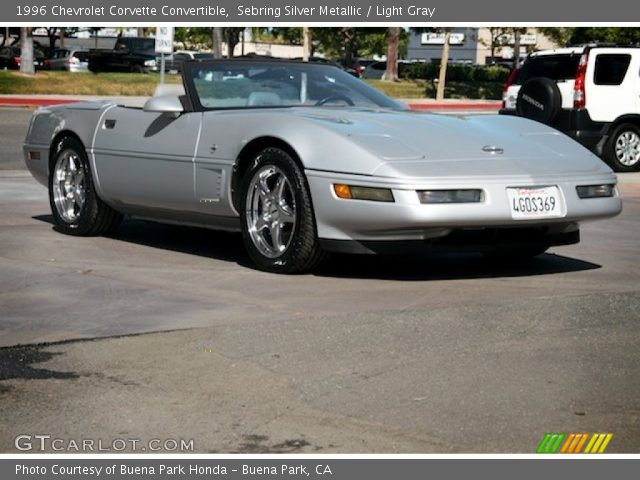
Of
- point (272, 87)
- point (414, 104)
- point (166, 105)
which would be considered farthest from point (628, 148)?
point (414, 104)

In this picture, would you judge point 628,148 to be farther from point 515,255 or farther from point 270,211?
point 270,211

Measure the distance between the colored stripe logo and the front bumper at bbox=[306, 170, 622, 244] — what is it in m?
2.88

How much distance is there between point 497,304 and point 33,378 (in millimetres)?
2543

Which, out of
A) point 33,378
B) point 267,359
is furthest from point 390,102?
point 33,378

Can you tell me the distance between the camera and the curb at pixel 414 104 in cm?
3188

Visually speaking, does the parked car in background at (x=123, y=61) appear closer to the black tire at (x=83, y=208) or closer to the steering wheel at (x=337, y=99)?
the black tire at (x=83, y=208)

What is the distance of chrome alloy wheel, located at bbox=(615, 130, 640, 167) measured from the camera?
657 inches

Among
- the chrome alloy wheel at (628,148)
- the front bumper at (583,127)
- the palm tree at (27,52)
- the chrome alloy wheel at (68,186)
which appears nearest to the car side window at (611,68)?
the front bumper at (583,127)

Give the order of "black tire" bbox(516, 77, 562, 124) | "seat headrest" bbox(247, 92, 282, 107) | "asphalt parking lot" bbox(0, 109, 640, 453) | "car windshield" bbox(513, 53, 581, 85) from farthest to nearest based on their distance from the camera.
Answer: "car windshield" bbox(513, 53, 581, 85) < "black tire" bbox(516, 77, 562, 124) < "seat headrest" bbox(247, 92, 282, 107) < "asphalt parking lot" bbox(0, 109, 640, 453)

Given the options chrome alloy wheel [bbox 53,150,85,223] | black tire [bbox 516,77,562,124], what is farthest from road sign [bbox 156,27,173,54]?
chrome alloy wheel [bbox 53,150,85,223]

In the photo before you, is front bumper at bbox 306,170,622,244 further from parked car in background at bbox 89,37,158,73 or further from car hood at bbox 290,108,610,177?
parked car in background at bbox 89,37,158,73

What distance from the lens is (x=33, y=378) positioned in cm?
516

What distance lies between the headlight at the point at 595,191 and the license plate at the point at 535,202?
20 cm
